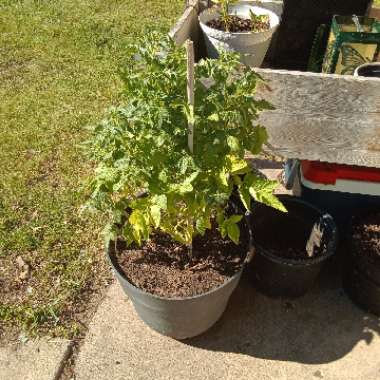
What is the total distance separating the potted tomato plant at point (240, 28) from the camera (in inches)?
107

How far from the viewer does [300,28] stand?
127 inches

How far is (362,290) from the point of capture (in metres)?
2.77

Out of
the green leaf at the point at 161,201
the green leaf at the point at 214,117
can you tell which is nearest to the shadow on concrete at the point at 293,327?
the green leaf at the point at 161,201

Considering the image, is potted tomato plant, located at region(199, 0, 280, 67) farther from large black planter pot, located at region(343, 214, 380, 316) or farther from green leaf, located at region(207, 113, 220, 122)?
large black planter pot, located at region(343, 214, 380, 316)

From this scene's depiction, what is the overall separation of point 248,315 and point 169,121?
1470mm

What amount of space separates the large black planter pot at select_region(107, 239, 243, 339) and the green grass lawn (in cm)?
56

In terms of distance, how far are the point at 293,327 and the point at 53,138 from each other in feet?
8.56

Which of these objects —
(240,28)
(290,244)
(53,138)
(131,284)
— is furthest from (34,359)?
(240,28)

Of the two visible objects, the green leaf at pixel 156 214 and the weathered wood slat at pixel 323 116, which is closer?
the green leaf at pixel 156 214

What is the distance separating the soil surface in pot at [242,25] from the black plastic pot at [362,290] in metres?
1.59

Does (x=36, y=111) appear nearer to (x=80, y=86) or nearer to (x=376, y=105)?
(x=80, y=86)

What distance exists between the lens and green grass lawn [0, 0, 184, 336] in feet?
9.73

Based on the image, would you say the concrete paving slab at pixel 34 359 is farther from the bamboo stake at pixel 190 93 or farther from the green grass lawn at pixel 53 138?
the bamboo stake at pixel 190 93

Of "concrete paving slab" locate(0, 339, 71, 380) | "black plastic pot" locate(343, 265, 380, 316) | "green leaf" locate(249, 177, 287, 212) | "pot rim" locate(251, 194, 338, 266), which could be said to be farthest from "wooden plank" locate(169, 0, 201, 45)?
"concrete paving slab" locate(0, 339, 71, 380)
